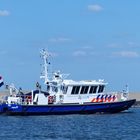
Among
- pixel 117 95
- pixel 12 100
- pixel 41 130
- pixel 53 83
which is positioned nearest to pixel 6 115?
pixel 12 100

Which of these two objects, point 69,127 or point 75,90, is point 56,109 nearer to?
point 75,90

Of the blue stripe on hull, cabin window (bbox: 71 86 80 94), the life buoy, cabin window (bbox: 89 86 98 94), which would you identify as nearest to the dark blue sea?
the blue stripe on hull

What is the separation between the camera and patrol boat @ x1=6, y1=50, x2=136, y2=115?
67.0 metres

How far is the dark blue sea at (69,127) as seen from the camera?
47.3 metres

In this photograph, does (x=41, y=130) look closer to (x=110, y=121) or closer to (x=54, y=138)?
(x=54, y=138)

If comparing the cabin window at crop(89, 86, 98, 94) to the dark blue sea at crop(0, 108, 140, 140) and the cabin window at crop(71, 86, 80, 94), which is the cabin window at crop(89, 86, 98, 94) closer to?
the cabin window at crop(71, 86, 80, 94)

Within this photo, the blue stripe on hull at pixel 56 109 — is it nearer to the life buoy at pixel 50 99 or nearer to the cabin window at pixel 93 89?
the life buoy at pixel 50 99

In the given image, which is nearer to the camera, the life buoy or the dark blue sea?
the dark blue sea

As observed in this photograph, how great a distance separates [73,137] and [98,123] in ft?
41.4

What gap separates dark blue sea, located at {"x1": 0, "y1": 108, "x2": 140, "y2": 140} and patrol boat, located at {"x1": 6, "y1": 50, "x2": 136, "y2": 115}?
35.4 inches

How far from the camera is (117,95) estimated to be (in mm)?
72125

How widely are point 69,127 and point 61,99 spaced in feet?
44.3

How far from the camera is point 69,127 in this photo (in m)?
54.4

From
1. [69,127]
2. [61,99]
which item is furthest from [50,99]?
[69,127]
